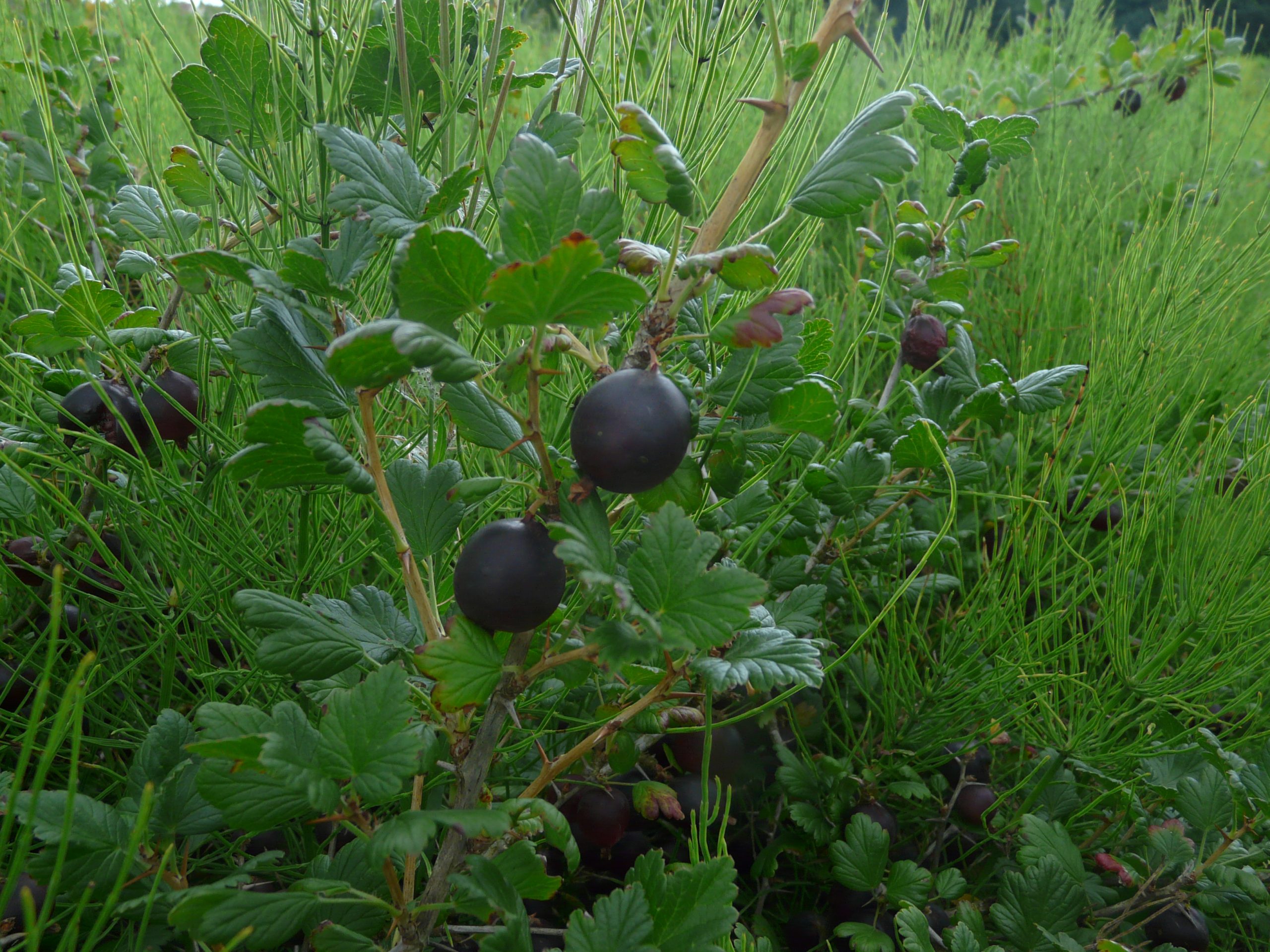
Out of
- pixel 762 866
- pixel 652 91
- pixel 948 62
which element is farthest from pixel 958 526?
pixel 948 62

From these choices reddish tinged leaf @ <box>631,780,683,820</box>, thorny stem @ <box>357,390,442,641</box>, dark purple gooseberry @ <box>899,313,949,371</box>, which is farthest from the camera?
dark purple gooseberry @ <box>899,313,949,371</box>

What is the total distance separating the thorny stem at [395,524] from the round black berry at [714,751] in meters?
0.44

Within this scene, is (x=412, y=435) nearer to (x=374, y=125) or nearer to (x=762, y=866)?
(x=374, y=125)

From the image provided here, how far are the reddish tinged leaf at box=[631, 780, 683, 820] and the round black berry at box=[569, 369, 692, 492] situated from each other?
428 mm

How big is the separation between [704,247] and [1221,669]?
0.83 m

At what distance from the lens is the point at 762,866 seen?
0.98m

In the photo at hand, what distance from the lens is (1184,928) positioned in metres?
0.94

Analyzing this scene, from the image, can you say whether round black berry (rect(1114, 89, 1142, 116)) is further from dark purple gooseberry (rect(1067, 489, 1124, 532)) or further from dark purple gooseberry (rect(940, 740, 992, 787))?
dark purple gooseberry (rect(940, 740, 992, 787))

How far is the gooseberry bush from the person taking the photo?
0.50 m

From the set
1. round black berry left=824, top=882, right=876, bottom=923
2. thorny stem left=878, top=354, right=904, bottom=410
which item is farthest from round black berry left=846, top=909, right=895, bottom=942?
thorny stem left=878, top=354, right=904, bottom=410

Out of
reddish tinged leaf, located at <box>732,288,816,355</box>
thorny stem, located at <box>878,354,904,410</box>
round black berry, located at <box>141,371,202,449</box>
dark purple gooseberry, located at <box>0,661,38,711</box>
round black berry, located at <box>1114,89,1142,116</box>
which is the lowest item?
dark purple gooseberry, located at <box>0,661,38,711</box>

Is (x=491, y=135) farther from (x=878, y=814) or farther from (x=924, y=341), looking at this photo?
(x=878, y=814)

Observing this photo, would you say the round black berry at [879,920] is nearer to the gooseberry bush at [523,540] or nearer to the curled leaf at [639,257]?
the gooseberry bush at [523,540]

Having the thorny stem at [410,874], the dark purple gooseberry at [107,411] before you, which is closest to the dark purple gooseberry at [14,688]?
the dark purple gooseberry at [107,411]
